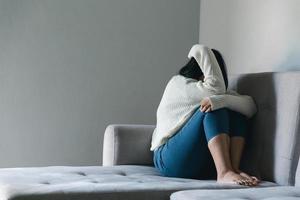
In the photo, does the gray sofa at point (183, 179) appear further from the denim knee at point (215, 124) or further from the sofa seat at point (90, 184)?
the denim knee at point (215, 124)

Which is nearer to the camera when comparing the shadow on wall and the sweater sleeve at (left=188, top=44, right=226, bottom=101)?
the shadow on wall

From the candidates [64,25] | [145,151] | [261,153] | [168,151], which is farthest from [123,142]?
[64,25]

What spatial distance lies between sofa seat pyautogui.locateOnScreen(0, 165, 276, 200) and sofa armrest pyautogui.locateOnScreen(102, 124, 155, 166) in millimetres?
194

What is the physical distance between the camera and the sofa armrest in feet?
8.55

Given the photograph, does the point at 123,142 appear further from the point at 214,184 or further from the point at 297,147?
the point at 297,147

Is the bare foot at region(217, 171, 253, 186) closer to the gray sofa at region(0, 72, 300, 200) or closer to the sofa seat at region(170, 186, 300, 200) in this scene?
the gray sofa at region(0, 72, 300, 200)

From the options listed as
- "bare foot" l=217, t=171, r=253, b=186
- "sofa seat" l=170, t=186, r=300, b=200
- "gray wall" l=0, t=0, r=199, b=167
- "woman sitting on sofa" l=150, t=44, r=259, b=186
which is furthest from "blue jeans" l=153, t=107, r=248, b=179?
"gray wall" l=0, t=0, r=199, b=167

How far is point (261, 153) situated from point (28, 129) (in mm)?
1678

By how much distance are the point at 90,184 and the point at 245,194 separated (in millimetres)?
557

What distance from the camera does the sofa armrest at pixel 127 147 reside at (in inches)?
103

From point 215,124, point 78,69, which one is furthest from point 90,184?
point 78,69

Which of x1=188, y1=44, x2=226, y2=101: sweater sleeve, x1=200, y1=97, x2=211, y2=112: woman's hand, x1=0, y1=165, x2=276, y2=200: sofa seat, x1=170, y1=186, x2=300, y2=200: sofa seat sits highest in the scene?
x1=188, y1=44, x2=226, y2=101: sweater sleeve

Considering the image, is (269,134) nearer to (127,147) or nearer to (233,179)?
(233,179)

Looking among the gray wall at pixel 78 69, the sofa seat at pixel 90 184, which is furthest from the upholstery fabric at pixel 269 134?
the gray wall at pixel 78 69
